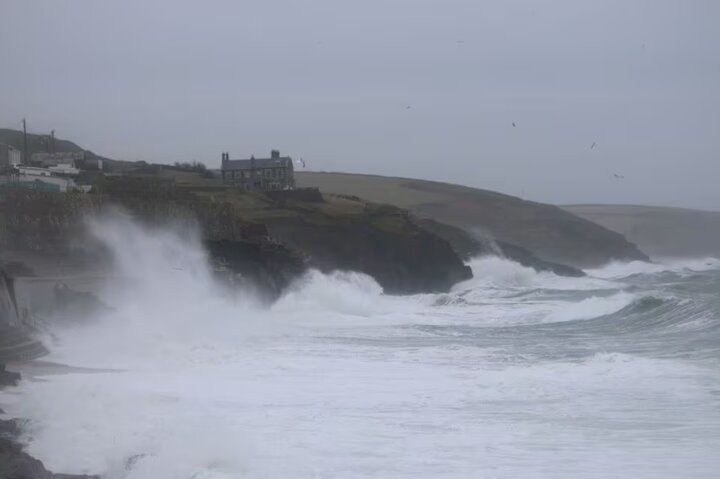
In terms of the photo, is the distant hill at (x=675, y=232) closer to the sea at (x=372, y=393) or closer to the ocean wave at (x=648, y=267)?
the ocean wave at (x=648, y=267)

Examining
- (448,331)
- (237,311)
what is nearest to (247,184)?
(237,311)

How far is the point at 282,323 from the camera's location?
92.1 ft

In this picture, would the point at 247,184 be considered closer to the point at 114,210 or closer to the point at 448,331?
the point at 114,210

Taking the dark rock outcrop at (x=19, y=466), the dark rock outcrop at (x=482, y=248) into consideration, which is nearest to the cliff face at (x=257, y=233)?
the dark rock outcrop at (x=482, y=248)

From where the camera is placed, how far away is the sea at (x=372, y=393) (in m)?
10.0

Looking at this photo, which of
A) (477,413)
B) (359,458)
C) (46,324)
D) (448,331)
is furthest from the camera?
(448,331)

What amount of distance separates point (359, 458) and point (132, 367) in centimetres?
796

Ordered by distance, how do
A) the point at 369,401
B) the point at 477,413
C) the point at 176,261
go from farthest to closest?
1. the point at 176,261
2. the point at 369,401
3. the point at 477,413

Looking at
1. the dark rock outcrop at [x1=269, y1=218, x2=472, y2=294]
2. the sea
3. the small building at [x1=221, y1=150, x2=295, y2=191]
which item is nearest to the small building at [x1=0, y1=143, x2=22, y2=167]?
the sea

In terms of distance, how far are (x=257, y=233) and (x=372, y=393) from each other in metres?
25.7

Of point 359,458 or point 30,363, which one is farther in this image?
point 30,363

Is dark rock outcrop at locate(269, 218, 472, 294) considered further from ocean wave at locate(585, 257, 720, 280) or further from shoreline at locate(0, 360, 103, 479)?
shoreline at locate(0, 360, 103, 479)

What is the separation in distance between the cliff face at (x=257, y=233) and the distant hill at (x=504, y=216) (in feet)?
47.0

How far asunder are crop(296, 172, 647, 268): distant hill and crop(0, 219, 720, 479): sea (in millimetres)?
37481
